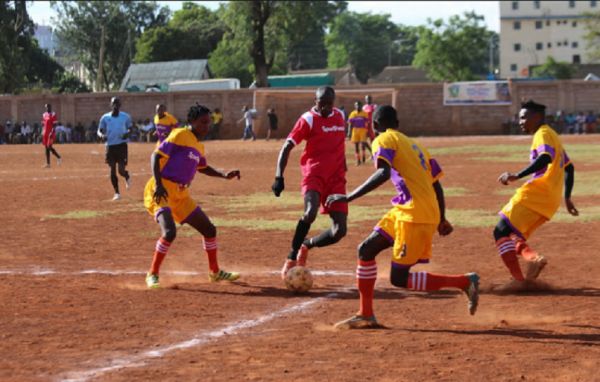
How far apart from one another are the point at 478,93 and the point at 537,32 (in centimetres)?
10214

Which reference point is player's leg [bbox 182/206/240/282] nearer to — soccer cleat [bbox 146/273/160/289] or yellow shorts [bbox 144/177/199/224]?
yellow shorts [bbox 144/177/199/224]

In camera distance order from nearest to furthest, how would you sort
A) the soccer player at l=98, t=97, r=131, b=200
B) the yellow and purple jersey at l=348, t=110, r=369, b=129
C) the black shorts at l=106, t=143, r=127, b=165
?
the soccer player at l=98, t=97, r=131, b=200 → the black shorts at l=106, t=143, r=127, b=165 → the yellow and purple jersey at l=348, t=110, r=369, b=129

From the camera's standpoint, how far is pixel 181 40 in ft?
356

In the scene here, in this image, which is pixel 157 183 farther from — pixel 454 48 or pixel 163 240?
pixel 454 48

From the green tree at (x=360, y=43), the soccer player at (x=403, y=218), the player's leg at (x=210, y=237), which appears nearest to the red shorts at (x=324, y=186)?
the player's leg at (x=210, y=237)

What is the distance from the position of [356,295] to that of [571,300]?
6.86 feet

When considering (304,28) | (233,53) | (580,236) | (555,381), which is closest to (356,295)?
(555,381)

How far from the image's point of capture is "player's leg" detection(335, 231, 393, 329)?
809 cm

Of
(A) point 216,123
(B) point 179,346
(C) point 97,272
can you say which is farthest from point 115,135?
(A) point 216,123

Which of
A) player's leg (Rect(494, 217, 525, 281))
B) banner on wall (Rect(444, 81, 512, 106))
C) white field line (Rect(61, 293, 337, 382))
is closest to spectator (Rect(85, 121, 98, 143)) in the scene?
banner on wall (Rect(444, 81, 512, 106))

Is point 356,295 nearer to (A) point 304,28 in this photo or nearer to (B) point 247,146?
(B) point 247,146

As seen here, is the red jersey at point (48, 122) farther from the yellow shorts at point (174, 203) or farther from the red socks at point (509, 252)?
the red socks at point (509, 252)

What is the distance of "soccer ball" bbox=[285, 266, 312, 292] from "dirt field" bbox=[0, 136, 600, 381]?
0.69 ft

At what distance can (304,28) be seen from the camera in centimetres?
7331
